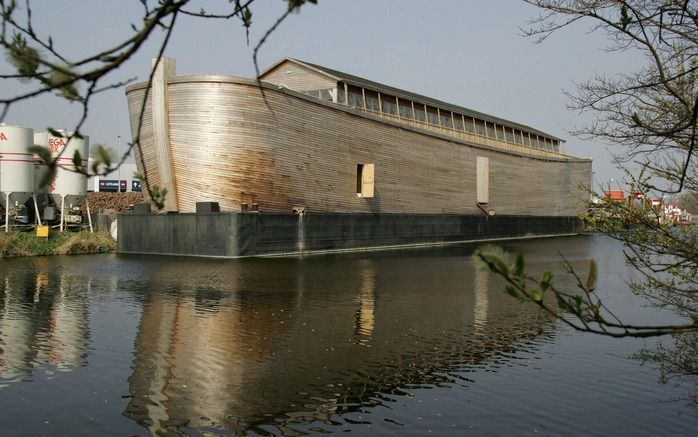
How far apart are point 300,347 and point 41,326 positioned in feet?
14.0

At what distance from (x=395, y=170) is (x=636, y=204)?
88.0 ft

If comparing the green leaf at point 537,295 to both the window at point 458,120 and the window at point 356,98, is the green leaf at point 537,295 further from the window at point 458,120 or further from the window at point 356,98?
the window at point 458,120

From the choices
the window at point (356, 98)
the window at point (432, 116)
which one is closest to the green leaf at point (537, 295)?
the window at point (356, 98)

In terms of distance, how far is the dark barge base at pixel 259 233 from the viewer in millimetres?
23281

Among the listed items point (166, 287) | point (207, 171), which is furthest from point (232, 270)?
point (207, 171)

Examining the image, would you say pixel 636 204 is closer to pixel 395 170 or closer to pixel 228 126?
pixel 228 126

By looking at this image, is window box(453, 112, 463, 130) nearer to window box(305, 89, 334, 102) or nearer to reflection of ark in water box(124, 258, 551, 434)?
window box(305, 89, 334, 102)

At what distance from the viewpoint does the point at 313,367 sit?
746 cm

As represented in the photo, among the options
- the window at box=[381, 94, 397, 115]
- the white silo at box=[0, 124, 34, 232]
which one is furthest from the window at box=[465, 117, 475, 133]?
the white silo at box=[0, 124, 34, 232]

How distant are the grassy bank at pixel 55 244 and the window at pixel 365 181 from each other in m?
11.4

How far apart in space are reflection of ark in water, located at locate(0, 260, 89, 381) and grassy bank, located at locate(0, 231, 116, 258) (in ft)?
28.3

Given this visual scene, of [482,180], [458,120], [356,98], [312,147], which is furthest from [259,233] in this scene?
[458,120]

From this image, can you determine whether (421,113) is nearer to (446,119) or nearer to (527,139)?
(446,119)

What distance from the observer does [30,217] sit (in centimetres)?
3266
